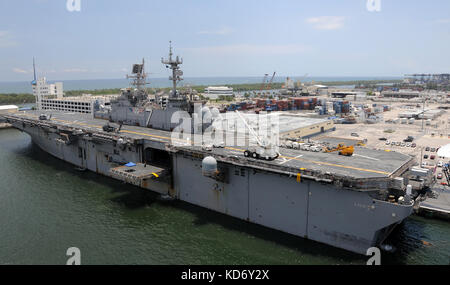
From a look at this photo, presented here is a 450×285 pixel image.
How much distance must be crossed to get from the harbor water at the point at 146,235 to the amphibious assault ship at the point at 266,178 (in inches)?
43.4

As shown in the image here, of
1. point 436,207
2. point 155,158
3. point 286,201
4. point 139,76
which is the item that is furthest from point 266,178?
point 139,76

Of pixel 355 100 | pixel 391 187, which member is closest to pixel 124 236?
pixel 391 187

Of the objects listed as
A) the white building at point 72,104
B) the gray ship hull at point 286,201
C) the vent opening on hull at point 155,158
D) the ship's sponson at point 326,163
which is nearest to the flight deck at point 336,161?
the ship's sponson at point 326,163

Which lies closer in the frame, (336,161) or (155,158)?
(336,161)

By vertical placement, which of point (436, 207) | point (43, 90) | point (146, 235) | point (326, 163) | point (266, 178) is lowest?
point (146, 235)

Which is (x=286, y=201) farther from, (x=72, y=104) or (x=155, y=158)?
(x=72, y=104)

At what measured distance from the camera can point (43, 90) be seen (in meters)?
94.1

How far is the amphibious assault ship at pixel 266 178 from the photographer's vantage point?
17953mm

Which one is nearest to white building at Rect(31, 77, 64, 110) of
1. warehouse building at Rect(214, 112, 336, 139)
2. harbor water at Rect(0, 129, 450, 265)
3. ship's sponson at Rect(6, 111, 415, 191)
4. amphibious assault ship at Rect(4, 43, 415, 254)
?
warehouse building at Rect(214, 112, 336, 139)

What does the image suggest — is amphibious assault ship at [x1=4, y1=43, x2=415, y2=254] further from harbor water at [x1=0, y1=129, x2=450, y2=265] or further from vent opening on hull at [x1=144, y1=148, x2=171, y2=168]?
harbor water at [x1=0, y1=129, x2=450, y2=265]

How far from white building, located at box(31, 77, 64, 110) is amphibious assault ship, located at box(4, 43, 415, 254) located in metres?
66.9

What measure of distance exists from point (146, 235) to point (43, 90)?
3510 inches

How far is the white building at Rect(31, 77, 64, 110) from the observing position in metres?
90.8
